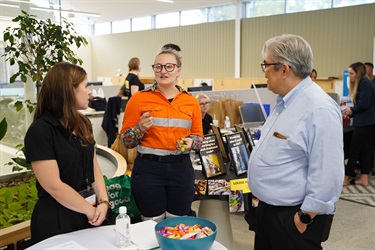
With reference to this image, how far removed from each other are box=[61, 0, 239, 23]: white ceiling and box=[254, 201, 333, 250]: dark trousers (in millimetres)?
9384

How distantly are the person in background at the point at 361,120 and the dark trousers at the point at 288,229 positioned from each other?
3397mm

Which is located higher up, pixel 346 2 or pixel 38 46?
pixel 346 2

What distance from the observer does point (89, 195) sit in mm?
1703

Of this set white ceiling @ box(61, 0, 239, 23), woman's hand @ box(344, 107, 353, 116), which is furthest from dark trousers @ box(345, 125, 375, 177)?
white ceiling @ box(61, 0, 239, 23)

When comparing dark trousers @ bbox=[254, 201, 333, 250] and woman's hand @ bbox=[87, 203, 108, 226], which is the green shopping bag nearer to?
woman's hand @ bbox=[87, 203, 108, 226]

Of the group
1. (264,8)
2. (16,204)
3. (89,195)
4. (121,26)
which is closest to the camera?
(89,195)

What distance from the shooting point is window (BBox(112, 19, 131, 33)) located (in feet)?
46.4

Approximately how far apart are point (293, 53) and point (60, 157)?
107 centimetres

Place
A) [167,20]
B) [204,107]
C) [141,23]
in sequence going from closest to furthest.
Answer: [204,107] < [167,20] < [141,23]

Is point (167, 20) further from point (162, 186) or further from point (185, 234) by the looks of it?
point (185, 234)

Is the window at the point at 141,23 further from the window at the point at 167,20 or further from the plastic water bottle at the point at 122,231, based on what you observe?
the plastic water bottle at the point at 122,231

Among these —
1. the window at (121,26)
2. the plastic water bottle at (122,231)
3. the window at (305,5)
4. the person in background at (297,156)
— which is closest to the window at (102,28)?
the window at (121,26)

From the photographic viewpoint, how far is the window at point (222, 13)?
10.7 meters

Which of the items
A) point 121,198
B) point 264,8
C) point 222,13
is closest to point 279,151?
point 121,198
